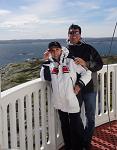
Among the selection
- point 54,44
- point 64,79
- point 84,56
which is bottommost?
point 64,79

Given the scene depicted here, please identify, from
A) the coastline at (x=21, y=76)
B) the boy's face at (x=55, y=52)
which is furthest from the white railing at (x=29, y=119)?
the coastline at (x=21, y=76)

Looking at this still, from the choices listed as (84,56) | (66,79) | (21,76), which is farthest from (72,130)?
(21,76)

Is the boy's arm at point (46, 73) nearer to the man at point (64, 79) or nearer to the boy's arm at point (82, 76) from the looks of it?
the man at point (64, 79)

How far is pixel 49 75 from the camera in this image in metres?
3.56

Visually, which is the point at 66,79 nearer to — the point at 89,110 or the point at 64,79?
the point at 64,79

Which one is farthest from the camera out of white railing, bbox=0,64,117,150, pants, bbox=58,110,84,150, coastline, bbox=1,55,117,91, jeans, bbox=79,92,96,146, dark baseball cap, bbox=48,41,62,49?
coastline, bbox=1,55,117,91

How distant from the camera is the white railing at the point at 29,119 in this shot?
9.99 feet

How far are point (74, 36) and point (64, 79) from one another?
48 centimetres

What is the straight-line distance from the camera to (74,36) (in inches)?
142

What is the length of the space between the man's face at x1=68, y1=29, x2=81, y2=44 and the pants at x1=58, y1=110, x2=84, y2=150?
2.45 feet

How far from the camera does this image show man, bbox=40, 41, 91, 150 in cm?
343

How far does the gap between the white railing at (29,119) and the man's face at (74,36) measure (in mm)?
542

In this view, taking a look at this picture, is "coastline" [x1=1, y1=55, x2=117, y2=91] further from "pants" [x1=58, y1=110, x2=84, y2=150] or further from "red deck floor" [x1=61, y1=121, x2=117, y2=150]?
"pants" [x1=58, y1=110, x2=84, y2=150]

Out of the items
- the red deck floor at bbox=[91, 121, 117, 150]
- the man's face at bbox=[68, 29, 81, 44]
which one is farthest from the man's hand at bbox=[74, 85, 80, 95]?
the red deck floor at bbox=[91, 121, 117, 150]
